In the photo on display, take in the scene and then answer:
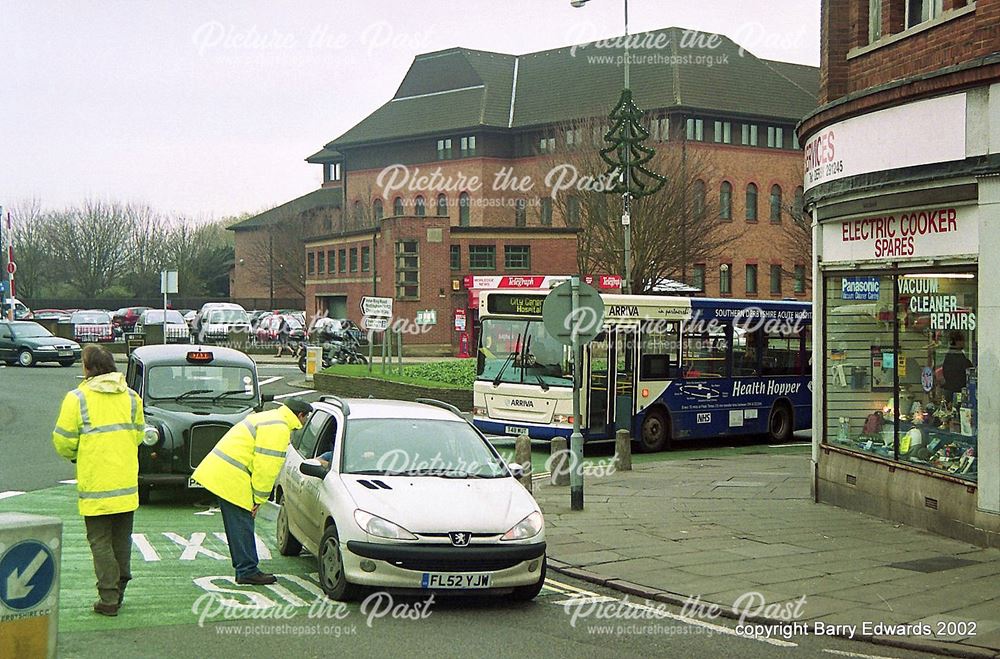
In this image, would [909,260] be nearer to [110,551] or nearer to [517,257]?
[110,551]

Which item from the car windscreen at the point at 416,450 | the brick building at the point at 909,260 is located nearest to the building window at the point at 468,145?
the brick building at the point at 909,260

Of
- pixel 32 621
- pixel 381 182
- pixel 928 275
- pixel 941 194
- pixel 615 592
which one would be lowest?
pixel 615 592

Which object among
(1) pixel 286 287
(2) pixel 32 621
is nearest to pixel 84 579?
(2) pixel 32 621

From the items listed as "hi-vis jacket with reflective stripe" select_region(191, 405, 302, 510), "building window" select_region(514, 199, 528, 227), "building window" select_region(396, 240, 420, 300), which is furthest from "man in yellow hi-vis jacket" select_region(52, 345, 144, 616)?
"building window" select_region(514, 199, 528, 227)

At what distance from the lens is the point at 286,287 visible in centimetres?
9644

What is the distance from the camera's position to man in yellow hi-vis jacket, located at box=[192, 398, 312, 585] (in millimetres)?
9203

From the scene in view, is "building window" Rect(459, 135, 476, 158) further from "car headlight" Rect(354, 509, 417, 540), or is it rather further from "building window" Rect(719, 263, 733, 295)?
"car headlight" Rect(354, 509, 417, 540)

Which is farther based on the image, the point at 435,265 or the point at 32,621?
the point at 435,265

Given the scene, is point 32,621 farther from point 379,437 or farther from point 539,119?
point 539,119

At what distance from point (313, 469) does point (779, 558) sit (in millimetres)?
4567

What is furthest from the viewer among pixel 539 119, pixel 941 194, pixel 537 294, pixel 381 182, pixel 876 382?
pixel 381 182

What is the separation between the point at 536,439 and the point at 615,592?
37.9 ft

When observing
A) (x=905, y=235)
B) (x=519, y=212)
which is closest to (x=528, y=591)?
(x=905, y=235)

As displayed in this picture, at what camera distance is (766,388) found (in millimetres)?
23953
